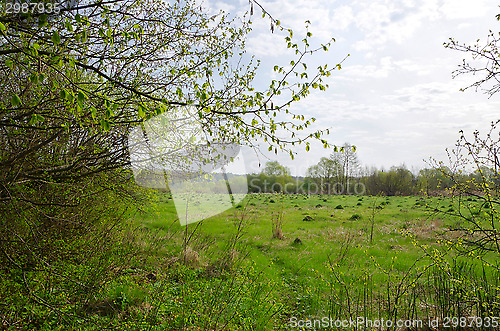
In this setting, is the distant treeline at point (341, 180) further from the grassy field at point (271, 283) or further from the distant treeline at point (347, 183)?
the grassy field at point (271, 283)

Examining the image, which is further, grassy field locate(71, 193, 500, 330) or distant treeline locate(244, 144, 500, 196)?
distant treeline locate(244, 144, 500, 196)

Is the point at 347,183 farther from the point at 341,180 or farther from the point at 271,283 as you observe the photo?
the point at 271,283

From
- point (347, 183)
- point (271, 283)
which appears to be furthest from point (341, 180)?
point (271, 283)

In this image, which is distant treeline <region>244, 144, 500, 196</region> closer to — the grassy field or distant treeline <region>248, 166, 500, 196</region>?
distant treeline <region>248, 166, 500, 196</region>

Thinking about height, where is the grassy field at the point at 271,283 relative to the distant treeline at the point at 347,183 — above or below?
below

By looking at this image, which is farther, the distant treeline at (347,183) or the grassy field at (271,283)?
the distant treeline at (347,183)

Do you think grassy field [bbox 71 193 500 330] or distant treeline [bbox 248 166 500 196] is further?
distant treeline [bbox 248 166 500 196]

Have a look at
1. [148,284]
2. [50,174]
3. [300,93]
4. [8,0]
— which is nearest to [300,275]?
[148,284]

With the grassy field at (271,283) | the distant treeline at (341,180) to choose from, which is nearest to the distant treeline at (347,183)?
the distant treeline at (341,180)

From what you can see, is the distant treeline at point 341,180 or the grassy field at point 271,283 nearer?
the grassy field at point 271,283

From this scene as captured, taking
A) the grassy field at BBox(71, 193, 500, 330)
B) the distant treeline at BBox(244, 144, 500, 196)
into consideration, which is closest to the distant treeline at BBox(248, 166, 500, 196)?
the distant treeline at BBox(244, 144, 500, 196)

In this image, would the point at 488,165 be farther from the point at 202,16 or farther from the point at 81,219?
the point at 81,219

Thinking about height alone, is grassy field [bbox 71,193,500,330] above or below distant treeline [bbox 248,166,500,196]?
below

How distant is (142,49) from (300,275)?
7077mm
